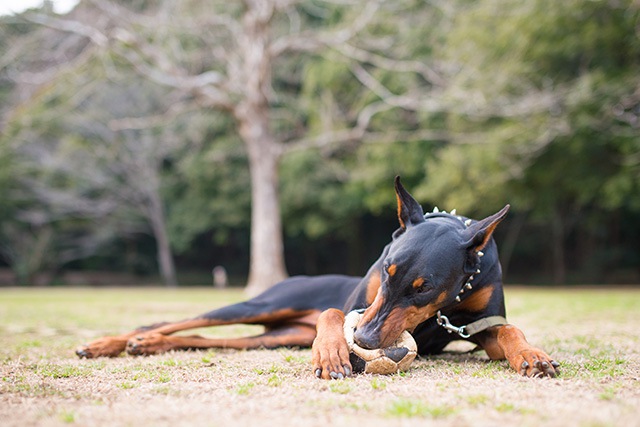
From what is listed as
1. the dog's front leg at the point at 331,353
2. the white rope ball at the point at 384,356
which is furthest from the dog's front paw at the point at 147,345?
the white rope ball at the point at 384,356

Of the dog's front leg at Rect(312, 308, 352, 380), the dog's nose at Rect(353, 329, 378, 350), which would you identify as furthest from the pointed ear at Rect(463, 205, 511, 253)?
the dog's front leg at Rect(312, 308, 352, 380)

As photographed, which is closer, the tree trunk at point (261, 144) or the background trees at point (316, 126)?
the background trees at point (316, 126)

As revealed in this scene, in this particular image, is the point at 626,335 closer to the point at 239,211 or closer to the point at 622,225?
the point at 239,211

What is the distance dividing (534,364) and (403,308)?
0.71m

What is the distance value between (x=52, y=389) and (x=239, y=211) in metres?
22.6

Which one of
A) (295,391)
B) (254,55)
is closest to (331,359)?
(295,391)

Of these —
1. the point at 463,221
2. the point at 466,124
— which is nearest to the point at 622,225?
the point at 466,124

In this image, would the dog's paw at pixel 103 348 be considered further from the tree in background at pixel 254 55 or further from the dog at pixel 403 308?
the tree in background at pixel 254 55

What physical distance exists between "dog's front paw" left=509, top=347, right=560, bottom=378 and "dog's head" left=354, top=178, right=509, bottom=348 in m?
0.45

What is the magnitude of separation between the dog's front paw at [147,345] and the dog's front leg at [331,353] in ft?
4.20

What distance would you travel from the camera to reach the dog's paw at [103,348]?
13.7 ft

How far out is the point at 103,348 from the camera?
421 cm

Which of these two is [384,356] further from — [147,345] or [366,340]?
[147,345]

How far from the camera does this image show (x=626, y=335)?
18.0 ft
